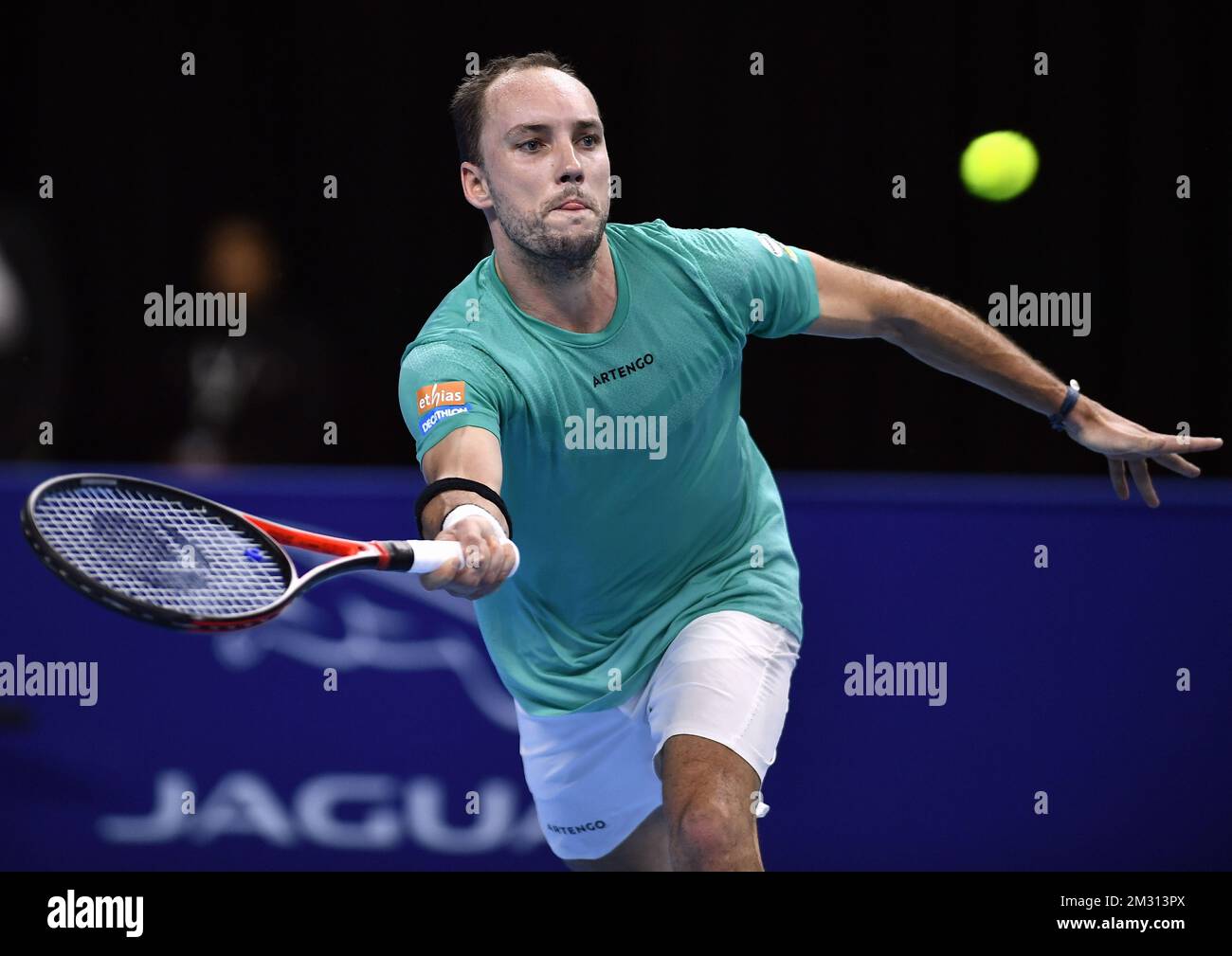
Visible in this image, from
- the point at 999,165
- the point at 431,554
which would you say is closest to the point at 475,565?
the point at 431,554

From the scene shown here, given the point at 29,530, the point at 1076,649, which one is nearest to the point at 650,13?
the point at 1076,649

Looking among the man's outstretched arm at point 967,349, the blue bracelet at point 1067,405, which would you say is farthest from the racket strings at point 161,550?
the blue bracelet at point 1067,405

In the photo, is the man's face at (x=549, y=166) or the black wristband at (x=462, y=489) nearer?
the black wristband at (x=462, y=489)

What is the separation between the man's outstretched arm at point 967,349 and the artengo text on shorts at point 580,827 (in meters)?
1.20

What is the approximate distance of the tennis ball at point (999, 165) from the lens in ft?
19.8

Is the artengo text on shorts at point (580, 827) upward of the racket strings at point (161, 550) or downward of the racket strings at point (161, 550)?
downward

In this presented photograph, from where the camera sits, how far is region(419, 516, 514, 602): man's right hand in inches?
113

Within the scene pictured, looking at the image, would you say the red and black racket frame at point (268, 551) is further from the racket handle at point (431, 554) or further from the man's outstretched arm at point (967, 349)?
the man's outstretched arm at point (967, 349)

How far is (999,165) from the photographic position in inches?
239

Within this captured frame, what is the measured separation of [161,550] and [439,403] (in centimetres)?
63

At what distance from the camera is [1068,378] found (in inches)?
240

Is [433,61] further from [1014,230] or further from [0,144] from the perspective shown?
[1014,230]

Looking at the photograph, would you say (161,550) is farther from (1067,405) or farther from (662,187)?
(662,187)

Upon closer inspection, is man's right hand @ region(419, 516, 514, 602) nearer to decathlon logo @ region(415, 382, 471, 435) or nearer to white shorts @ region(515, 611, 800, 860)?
decathlon logo @ region(415, 382, 471, 435)
